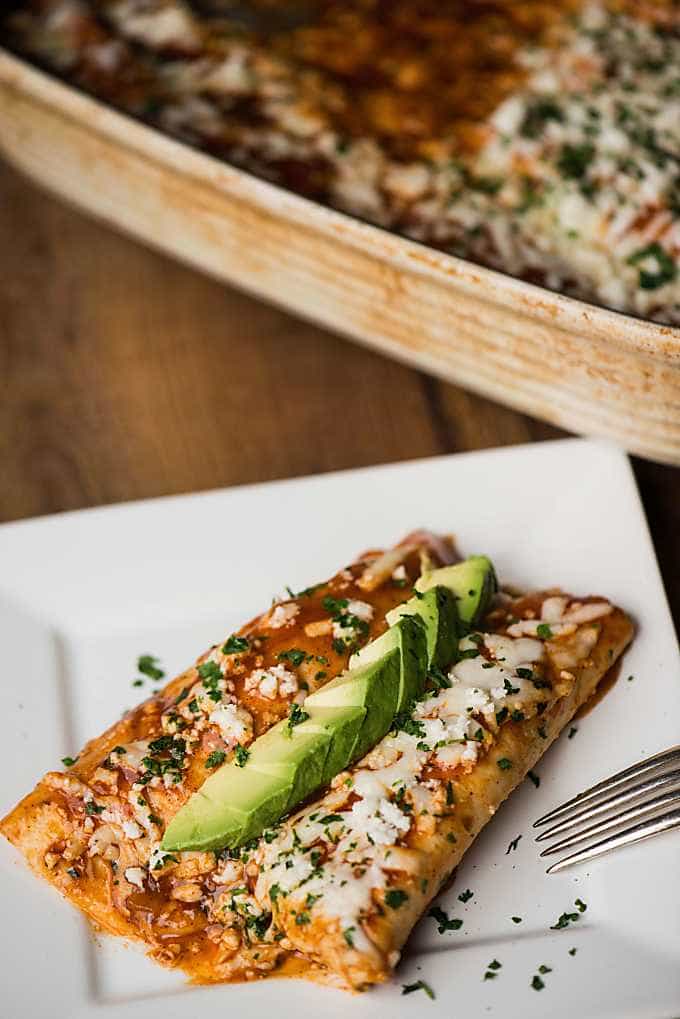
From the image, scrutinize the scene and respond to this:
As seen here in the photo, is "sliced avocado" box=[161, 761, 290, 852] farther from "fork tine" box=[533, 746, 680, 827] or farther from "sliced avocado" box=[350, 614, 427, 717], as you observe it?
"fork tine" box=[533, 746, 680, 827]

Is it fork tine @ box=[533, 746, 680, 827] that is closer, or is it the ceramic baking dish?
fork tine @ box=[533, 746, 680, 827]

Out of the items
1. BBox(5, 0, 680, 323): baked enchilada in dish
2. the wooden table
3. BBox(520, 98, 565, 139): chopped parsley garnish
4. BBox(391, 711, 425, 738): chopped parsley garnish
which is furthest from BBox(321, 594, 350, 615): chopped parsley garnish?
BBox(520, 98, 565, 139): chopped parsley garnish

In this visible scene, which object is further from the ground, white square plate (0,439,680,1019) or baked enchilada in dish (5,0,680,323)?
baked enchilada in dish (5,0,680,323)

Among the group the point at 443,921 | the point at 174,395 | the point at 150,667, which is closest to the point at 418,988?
the point at 443,921

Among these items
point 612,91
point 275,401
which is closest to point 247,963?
point 275,401

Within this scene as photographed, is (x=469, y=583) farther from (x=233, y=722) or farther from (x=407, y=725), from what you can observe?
(x=233, y=722)

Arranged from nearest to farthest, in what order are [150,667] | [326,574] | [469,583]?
[469,583] → [150,667] → [326,574]
